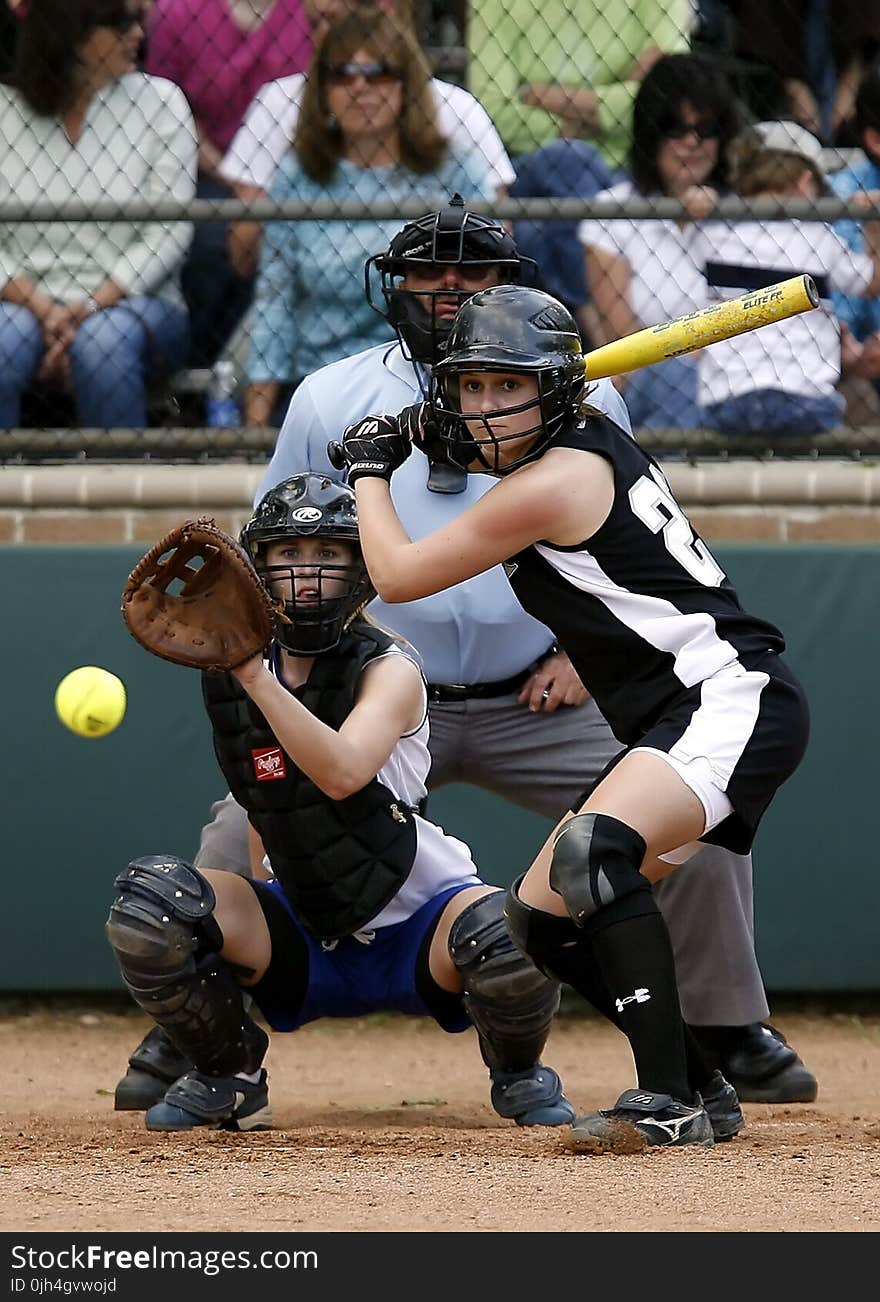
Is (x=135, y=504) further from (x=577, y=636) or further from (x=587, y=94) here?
(x=577, y=636)

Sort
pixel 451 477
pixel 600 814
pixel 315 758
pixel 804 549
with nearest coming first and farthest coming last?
pixel 600 814
pixel 315 758
pixel 451 477
pixel 804 549

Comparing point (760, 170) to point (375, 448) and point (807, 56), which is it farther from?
point (375, 448)

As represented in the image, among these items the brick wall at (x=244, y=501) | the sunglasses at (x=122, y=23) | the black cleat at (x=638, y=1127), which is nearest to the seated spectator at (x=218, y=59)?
the sunglasses at (x=122, y=23)

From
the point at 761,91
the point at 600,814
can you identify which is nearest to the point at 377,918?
the point at 600,814

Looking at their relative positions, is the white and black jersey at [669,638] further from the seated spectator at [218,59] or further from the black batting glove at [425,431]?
the seated spectator at [218,59]

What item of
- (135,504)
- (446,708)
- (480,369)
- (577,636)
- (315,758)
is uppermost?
(480,369)

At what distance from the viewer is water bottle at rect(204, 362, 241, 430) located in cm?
530

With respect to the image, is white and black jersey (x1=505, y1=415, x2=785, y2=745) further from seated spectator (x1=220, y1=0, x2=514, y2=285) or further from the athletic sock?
seated spectator (x1=220, y1=0, x2=514, y2=285)

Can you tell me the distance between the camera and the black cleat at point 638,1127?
2.89m

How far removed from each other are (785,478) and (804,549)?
230 mm

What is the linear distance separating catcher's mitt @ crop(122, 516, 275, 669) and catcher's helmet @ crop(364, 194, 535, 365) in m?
0.87

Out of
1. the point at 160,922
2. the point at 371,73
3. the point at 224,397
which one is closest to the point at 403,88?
the point at 371,73

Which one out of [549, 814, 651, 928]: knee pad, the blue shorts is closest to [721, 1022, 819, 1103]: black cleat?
the blue shorts

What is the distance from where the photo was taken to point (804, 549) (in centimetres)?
505
